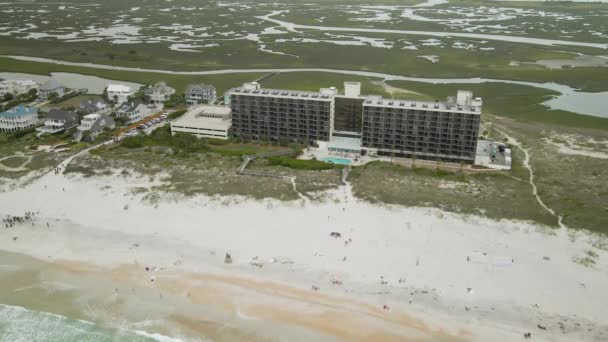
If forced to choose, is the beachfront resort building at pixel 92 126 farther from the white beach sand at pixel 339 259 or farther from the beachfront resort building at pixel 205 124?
the white beach sand at pixel 339 259

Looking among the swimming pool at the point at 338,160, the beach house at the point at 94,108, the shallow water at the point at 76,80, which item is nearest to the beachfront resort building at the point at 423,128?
the swimming pool at the point at 338,160

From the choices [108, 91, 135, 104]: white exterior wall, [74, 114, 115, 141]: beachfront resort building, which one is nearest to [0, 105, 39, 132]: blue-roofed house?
[74, 114, 115, 141]: beachfront resort building

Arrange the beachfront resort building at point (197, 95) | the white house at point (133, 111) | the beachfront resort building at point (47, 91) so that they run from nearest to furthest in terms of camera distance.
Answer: the white house at point (133, 111) → the beachfront resort building at point (197, 95) → the beachfront resort building at point (47, 91)

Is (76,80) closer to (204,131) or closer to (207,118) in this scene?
(207,118)

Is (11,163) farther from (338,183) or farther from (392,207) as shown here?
(392,207)

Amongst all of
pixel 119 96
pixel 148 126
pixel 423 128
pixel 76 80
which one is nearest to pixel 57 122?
pixel 148 126

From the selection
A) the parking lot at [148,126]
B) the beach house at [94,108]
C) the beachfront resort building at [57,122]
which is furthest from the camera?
the beach house at [94,108]

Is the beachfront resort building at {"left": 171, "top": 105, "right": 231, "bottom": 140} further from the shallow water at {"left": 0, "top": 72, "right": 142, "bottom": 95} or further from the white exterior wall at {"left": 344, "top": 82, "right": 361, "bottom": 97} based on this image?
the shallow water at {"left": 0, "top": 72, "right": 142, "bottom": 95}
